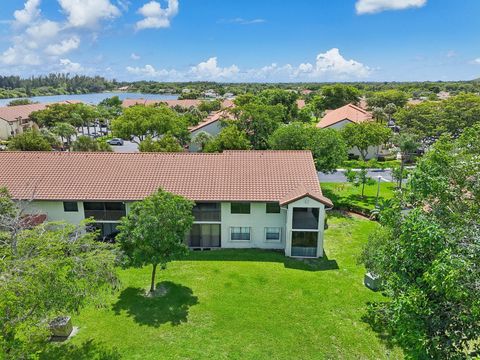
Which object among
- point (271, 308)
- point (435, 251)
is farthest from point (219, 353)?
point (435, 251)

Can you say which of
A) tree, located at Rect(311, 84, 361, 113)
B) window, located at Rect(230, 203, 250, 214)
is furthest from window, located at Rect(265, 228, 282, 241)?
tree, located at Rect(311, 84, 361, 113)

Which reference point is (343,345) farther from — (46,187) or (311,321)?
(46,187)

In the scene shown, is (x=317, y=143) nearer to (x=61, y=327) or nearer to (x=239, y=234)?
(x=239, y=234)

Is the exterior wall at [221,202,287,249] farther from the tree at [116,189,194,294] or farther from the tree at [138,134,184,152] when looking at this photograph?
the tree at [138,134,184,152]

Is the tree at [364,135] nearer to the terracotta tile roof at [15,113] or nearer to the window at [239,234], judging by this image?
the window at [239,234]

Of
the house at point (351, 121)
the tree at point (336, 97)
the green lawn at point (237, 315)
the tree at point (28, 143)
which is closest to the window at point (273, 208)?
the green lawn at point (237, 315)

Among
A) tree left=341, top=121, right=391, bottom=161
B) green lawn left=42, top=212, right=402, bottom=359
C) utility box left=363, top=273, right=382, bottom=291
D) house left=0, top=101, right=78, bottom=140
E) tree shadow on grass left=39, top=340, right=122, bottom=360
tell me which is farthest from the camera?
house left=0, top=101, right=78, bottom=140

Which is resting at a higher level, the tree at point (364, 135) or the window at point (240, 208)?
the tree at point (364, 135)
